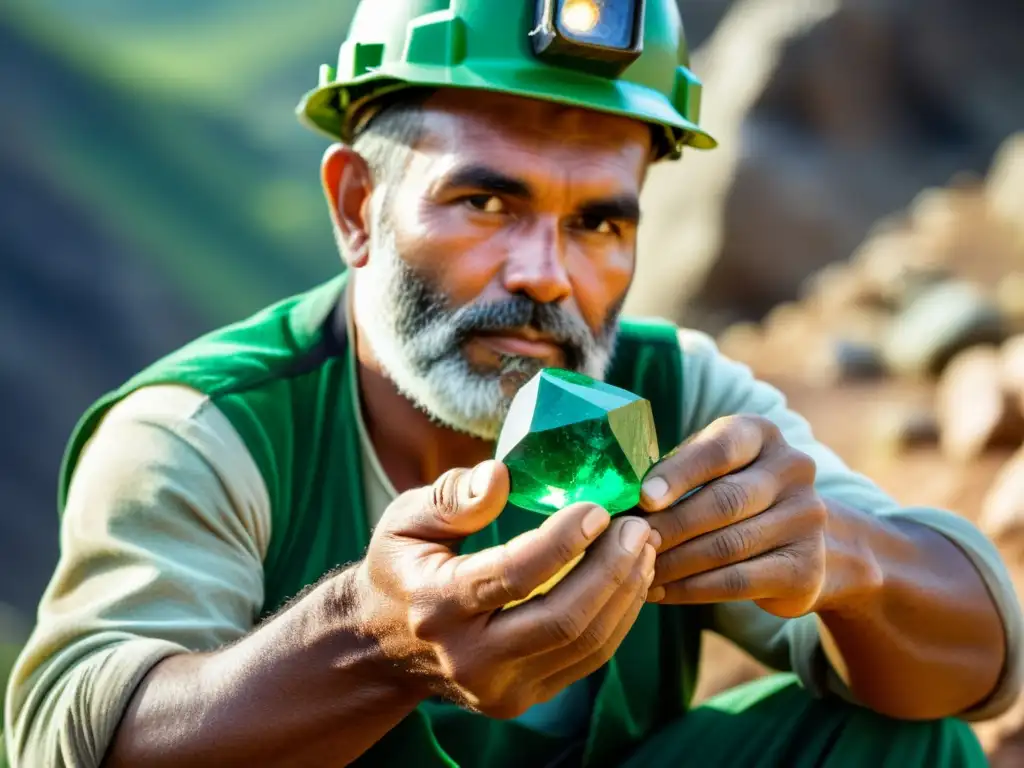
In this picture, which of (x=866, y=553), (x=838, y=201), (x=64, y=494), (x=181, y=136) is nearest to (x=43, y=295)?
(x=181, y=136)

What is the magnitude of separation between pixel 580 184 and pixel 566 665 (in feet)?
2.81

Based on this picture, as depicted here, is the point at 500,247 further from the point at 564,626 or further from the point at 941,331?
the point at 941,331

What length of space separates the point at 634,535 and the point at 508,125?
88 centimetres

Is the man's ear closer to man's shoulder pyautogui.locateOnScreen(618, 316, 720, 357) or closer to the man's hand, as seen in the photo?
man's shoulder pyautogui.locateOnScreen(618, 316, 720, 357)

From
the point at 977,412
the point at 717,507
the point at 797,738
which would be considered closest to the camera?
the point at 717,507

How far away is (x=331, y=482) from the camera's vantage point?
7.04 feet

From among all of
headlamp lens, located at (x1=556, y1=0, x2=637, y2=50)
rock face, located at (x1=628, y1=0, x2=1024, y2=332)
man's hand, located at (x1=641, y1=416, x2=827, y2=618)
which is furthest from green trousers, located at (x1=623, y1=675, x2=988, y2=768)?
rock face, located at (x1=628, y1=0, x2=1024, y2=332)

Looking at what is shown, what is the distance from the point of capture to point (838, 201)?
31.2 feet

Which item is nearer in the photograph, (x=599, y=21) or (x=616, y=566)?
(x=616, y=566)

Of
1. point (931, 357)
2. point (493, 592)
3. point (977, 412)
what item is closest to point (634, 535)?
point (493, 592)

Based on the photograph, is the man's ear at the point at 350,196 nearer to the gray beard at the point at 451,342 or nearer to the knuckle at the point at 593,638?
the gray beard at the point at 451,342

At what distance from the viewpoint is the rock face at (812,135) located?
9055 millimetres

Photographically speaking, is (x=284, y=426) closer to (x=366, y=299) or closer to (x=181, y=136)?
(x=366, y=299)

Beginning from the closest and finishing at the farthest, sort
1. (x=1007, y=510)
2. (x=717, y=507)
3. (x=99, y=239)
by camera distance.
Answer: (x=717, y=507) → (x=1007, y=510) → (x=99, y=239)
